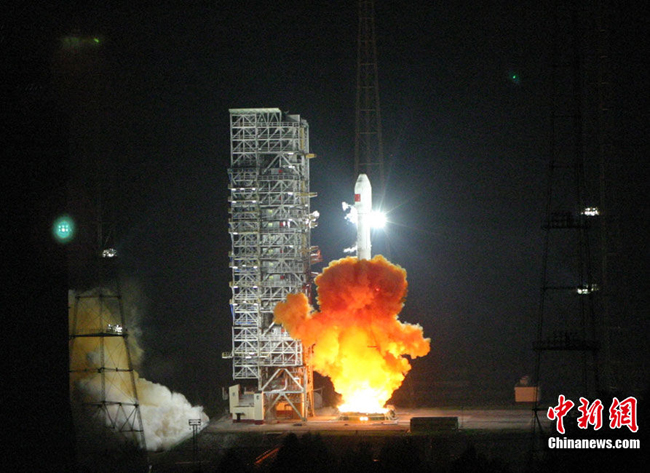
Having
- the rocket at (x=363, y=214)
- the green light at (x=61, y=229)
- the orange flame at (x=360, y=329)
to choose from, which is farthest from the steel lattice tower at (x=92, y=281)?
the rocket at (x=363, y=214)

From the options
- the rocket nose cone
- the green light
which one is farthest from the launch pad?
the rocket nose cone

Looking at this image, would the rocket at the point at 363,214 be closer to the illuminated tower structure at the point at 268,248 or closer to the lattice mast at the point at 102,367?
the illuminated tower structure at the point at 268,248

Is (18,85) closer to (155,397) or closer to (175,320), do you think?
(155,397)

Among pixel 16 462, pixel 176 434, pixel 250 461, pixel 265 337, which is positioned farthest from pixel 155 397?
pixel 16 462

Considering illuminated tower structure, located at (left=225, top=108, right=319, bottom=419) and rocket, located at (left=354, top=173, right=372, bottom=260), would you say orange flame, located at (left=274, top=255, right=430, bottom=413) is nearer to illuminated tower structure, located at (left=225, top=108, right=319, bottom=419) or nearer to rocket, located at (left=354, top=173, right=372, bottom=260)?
illuminated tower structure, located at (left=225, top=108, right=319, bottom=419)

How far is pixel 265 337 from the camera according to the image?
139 feet

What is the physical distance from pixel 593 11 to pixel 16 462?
28.0 m

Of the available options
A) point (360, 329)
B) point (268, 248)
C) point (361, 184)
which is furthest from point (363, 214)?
point (360, 329)

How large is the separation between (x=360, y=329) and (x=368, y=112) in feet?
34.8

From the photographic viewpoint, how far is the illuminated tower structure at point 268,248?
138ft

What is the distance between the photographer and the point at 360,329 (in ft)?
138

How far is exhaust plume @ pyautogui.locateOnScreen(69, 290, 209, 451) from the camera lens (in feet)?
120

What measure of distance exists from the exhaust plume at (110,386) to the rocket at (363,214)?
378 inches

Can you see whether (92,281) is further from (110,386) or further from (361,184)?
(361,184)
